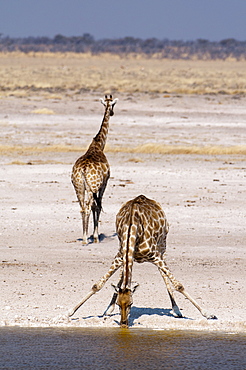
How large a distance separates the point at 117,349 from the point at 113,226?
553cm

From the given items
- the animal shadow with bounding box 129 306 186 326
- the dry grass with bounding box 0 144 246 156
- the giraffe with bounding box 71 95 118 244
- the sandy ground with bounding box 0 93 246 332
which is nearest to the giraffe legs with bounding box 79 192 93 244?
the giraffe with bounding box 71 95 118 244

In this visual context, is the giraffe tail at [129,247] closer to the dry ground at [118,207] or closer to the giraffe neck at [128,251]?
the giraffe neck at [128,251]

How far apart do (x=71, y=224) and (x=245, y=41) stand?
147 m

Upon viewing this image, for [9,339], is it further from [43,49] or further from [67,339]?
[43,49]

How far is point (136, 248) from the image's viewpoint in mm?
6793

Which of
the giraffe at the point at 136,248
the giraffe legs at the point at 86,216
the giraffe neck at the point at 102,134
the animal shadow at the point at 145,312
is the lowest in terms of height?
the animal shadow at the point at 145,312

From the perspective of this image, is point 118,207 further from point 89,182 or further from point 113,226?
point 89,182

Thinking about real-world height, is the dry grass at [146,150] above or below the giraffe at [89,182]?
below

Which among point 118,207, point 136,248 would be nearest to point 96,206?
point 118,207

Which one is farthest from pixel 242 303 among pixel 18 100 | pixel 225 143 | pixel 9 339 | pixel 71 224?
pixel 18 100

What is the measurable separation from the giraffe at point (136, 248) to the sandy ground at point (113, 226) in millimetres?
433

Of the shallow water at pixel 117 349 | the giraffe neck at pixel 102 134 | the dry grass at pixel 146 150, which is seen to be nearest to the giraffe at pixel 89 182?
the giraffe neck at pixel 102 134

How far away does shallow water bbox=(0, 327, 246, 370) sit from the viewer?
612 centimetres

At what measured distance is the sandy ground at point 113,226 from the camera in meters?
7.69
